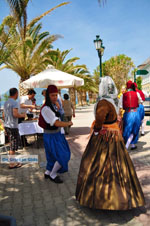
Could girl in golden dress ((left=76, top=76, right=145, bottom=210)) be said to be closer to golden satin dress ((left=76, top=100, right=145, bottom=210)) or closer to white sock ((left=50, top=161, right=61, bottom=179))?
golden satin dress ((left=76, top=100, right=145, bottom=210))

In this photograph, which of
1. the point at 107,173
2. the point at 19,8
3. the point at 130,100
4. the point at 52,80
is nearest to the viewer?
the point at 107,173

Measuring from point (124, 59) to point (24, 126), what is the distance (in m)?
42.7

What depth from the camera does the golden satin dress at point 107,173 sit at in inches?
111

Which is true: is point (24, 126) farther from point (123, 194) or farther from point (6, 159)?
point (123, 194)

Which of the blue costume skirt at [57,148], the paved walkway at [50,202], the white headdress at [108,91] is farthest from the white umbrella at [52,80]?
the white headdress at [108,91]

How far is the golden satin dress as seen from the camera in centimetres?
283

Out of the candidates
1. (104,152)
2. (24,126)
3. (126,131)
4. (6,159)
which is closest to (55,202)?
(104,152)

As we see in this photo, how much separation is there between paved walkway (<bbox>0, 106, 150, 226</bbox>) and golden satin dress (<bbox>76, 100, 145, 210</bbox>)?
224mm

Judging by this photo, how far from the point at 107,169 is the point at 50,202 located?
117 cm

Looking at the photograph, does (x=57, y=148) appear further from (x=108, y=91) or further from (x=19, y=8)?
(x=19, y=8)

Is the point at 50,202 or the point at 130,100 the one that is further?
the point at 130,100

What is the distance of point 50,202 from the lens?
351 centimetres

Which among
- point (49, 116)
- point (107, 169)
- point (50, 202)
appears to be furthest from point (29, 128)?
point (107, 169)

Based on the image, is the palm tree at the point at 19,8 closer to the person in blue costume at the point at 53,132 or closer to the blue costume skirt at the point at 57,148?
the person in blue costume at the point at 53,132
